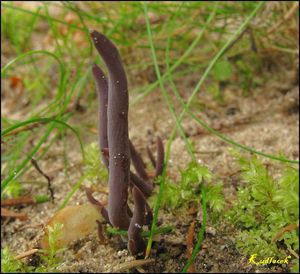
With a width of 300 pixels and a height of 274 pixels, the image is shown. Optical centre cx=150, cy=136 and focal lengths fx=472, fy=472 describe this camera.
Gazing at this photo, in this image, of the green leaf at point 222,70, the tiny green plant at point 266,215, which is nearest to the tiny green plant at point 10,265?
the tiny green plant at point 266,215

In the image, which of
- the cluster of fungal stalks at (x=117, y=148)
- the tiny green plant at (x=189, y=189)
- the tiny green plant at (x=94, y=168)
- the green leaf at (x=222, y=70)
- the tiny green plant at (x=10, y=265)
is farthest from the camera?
the green leaf at (x=222, y=70)

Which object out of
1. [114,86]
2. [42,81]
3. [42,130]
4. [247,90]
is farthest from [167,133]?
[114,86]

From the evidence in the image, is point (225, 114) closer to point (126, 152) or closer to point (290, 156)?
point (290, 156)

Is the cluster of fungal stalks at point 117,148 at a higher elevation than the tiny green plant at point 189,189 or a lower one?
higher

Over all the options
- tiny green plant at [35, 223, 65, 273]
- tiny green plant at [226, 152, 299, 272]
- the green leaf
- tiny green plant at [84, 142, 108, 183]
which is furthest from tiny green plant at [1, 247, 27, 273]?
the green leaf

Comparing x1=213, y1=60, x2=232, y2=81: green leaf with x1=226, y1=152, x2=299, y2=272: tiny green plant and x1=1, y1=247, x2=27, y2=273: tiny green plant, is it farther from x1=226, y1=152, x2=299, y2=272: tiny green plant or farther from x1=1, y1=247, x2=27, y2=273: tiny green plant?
x1=1, y1=247, x2=27, y2=273: tiny green plant

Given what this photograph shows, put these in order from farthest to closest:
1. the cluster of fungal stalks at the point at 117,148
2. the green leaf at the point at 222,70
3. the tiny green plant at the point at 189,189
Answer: the green leaf at the point at 222,70 < the tiny green plant at the point at 189,189 < the cluster of fungal stalks at the point at 117,148

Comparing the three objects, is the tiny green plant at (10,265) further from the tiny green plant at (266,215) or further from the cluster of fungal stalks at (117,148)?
the tiny green plant at (266,215)

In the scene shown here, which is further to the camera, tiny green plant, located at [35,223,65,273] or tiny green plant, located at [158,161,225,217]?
tiny green plant, located at [158,161,225,217]
